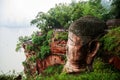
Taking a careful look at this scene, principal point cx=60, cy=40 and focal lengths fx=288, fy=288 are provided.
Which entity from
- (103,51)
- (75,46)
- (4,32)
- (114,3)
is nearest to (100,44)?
(103,51)

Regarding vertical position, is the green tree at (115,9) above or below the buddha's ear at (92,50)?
above

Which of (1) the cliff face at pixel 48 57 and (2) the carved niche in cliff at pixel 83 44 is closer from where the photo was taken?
(2) the carved niche in cliff at pixel 83 44

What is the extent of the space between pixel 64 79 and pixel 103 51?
1906 mm

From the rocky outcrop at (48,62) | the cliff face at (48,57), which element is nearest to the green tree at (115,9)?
the cliff face at (48,57)

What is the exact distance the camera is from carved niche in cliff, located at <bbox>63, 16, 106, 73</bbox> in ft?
31.4

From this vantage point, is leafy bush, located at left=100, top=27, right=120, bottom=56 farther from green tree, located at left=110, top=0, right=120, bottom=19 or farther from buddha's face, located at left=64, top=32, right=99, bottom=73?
green tree, located at left=110, top=0, right=120, bottom=19

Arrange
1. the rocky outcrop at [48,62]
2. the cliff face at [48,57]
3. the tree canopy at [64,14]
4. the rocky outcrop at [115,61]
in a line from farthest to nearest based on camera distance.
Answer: the tree canopy at [64,14]
the rocky outcrop at [48,62]
the cliff face at [48,57]
the rocky outcrop at [115,61]

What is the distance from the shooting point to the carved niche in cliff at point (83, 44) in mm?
9570

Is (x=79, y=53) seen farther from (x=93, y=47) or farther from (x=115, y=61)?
(x=115, y=61)

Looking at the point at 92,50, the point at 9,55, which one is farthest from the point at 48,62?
the point at 9,55

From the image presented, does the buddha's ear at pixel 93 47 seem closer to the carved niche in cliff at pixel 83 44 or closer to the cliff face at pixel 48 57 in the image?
the carved niche in cliff at pixel 83 44

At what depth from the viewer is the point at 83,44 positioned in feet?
31.3

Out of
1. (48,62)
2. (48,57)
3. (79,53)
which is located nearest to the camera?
(79,53)

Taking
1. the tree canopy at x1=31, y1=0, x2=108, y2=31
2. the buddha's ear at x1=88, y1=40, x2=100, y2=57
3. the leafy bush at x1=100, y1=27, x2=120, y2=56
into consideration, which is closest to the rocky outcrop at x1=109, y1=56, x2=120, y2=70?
the leafy bush at x1=100, y1=27, x2=120, y2=56
